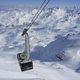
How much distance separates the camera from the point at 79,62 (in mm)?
115312

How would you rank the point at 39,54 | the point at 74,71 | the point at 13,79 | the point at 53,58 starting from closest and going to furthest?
the point at 13,79 < the point at 74,71 < the point at 53,58 < the point at 39,54

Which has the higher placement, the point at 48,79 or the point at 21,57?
the point at 21,57

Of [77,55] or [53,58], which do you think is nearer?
[77,55]

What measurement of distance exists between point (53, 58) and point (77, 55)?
13.2m

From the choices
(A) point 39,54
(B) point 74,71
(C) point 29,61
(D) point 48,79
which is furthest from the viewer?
(A) point 39,54

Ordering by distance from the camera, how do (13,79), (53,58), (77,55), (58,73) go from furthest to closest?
(53,58) → (77,55) → (58,73) → (13,79)

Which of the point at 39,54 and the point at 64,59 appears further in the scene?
the point at 39,54

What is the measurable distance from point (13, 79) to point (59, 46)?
4192 inches

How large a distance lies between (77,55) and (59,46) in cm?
3533

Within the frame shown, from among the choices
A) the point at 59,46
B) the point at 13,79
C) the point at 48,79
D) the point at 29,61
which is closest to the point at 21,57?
the point at 29,61

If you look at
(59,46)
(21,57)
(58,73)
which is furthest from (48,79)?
(59,46)

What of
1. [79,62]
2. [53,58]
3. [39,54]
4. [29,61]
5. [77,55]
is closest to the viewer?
[29,61]

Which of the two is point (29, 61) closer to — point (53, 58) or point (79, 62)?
Result: point (79, 62)

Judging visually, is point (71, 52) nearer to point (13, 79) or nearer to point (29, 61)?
point (13, 79)
